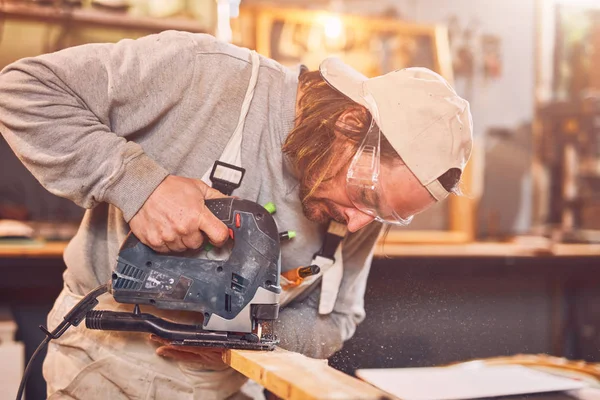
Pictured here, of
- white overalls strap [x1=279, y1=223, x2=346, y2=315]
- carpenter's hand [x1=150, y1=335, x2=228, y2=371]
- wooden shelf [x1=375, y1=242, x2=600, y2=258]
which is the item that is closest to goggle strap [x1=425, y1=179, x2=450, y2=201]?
white overalls strap [x1=279, y1=223, x2=346, y2=315]

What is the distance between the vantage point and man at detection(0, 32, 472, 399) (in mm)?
1286

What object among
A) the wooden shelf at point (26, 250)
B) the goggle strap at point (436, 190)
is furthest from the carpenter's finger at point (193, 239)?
the wooden shelf at point (26, 250)

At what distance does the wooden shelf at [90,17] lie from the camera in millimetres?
3184

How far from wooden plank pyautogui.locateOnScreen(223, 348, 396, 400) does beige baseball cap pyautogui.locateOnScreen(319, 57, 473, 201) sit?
457 mm

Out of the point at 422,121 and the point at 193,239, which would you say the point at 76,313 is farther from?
the point at 422,121

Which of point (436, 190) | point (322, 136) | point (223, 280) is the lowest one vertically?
point (223, 280)

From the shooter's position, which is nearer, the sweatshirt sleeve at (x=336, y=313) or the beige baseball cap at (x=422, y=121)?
the beige baseball cap at (x=422, y=121)

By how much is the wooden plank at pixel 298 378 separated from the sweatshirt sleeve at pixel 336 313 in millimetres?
383

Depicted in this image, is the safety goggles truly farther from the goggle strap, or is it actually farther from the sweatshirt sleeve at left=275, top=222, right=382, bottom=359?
the sweatshirt sleeve at left=275, top=222, right=382, bottom=359

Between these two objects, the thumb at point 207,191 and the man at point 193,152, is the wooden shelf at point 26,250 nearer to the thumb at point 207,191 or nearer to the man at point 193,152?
the man at point 193,152

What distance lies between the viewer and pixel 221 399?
63.8 inches

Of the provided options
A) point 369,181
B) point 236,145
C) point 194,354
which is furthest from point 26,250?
point 369,181

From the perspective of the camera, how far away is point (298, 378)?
0.96m

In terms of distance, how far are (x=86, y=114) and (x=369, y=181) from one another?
0.60 m
